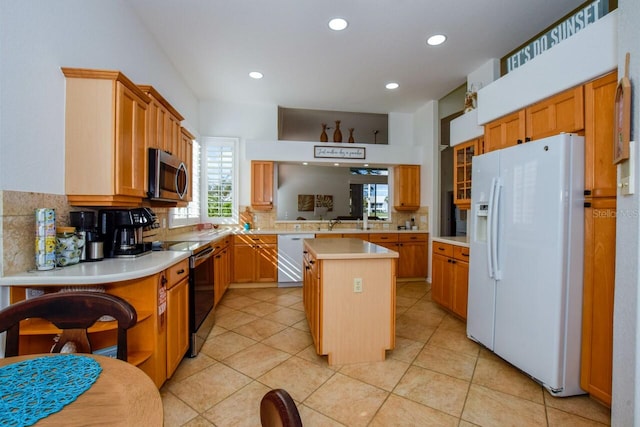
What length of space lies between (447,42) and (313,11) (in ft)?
→ 4.91

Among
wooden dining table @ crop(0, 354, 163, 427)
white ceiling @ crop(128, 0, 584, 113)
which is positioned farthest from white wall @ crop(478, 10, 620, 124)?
wooden dining table @ crop(0, 354, 163, 427)

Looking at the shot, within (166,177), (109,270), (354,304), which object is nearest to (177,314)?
(109,270)

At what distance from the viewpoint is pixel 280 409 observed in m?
0.49

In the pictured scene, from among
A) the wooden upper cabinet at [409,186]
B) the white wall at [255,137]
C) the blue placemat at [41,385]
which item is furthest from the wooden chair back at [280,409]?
the wooden upper cabinet at [409,186]

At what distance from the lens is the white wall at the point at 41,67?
1464 mm

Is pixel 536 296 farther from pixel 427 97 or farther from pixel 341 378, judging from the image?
pixel 427 97

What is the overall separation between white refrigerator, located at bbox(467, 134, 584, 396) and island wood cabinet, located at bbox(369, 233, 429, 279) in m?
2.23

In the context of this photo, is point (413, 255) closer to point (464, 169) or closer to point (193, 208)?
point (464, 169)

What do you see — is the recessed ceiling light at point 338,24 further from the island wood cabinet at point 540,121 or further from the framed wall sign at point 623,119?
the framed wall sign at point 623,119

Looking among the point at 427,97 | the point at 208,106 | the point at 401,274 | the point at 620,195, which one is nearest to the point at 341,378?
the point at 620,195

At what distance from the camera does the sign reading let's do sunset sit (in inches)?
79.6

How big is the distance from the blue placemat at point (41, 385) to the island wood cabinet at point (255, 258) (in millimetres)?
3496

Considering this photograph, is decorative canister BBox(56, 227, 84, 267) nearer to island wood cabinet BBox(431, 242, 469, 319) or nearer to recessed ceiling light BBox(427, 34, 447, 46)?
island wood cabinet BBox(431, 242, 469, 319)

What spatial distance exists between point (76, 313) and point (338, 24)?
2961 mm
